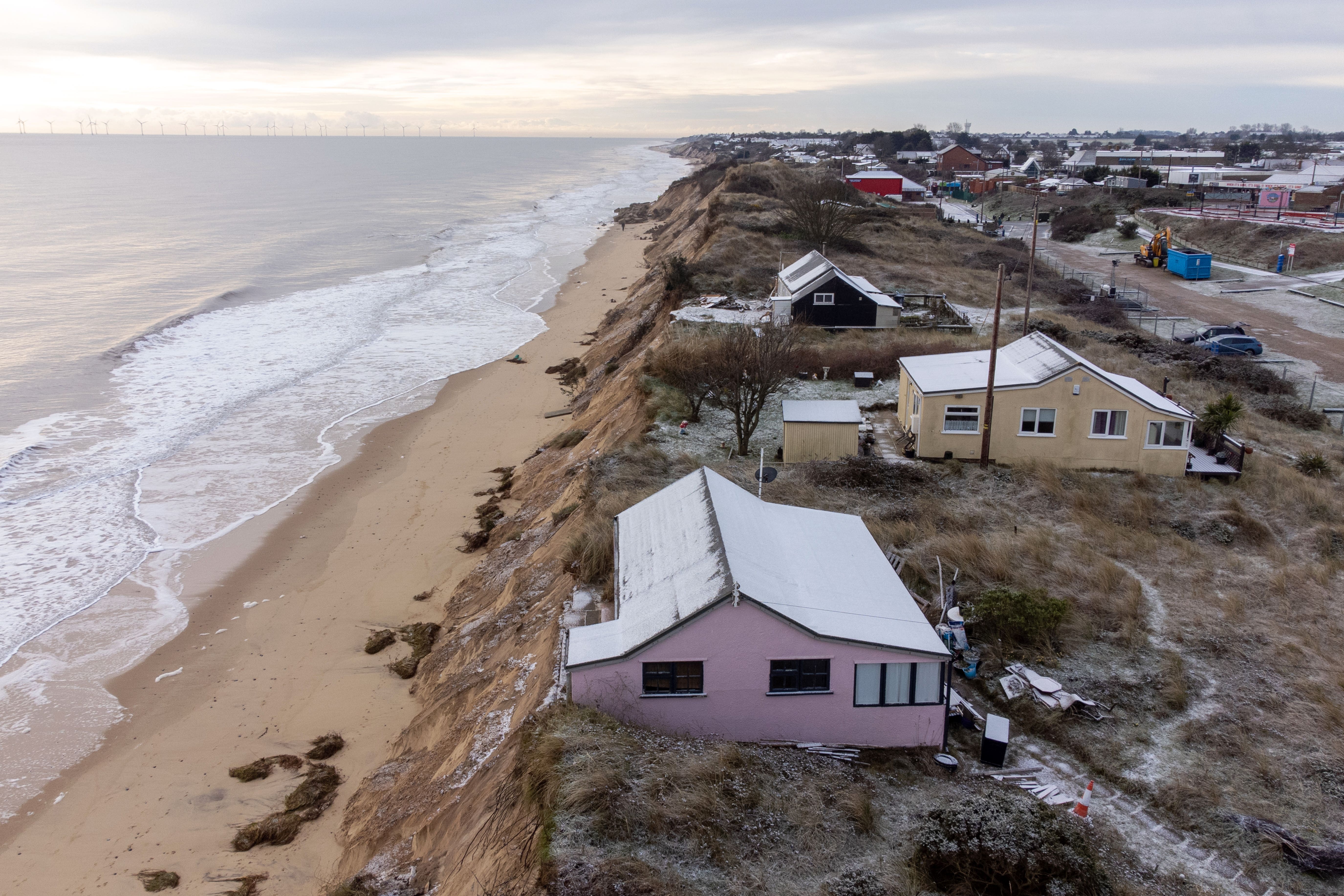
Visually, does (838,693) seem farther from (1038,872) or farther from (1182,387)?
(1182,387)

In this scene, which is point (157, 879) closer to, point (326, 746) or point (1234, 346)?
point (326, 746)

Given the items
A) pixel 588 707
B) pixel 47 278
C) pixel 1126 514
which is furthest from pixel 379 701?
pixel 47 278

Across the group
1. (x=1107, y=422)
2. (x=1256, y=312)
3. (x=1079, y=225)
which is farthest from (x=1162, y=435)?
(x=1079, y=225)

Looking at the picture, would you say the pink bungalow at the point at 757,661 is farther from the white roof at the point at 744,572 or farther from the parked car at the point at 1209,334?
the parked car at the point at 1209,334

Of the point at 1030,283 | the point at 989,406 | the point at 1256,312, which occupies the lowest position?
the point at 1256,312

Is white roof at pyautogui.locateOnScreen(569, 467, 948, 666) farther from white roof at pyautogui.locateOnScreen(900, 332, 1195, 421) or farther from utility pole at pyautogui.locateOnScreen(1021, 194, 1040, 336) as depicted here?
utility pole at pyautogui.locateOnScreen(1021, 194, 1040, 336)

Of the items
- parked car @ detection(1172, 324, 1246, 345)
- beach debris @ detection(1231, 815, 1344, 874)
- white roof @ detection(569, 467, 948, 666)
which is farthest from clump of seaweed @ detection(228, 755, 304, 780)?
parked car @ detection(1172, 324, 1246, 345)

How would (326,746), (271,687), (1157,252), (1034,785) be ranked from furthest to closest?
(1157,252)
(271,687)
(326,746)
(1034,785)
